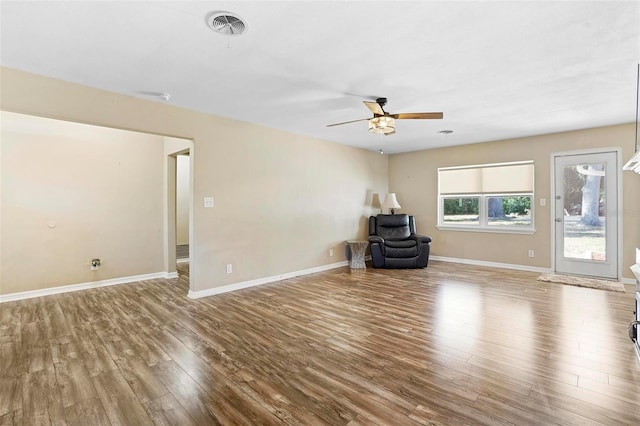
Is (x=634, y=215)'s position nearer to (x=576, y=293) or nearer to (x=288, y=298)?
(x=576, y=293)

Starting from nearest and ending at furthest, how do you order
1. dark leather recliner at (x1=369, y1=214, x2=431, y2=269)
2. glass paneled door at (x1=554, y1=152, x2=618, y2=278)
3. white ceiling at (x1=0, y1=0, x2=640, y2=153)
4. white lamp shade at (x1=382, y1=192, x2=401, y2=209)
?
1. white ceiling at (x1=0, y1=0, x2=640, y2=153)
2. glass paneled door at (x1=554, y1=152, x2=618, y2=278)
3. dark leather recliner at (x1=369, y1=214, x2=431, y2=269)
4. white lamp shade at (x1=382, y1=192, x2=401, y2=209)

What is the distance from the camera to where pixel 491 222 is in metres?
6.27

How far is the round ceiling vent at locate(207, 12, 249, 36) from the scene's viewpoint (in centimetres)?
208

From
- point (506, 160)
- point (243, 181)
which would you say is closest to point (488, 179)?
point (506, 160)

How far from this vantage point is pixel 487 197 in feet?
20.8

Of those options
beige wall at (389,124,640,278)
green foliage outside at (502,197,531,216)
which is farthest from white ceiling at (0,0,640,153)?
green foliage outside at (502,197,531,216)

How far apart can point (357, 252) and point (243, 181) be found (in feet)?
8.86

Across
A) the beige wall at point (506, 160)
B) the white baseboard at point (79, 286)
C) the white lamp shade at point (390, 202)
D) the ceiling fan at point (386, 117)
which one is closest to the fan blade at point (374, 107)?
the ceiling fan at point (386, 117)

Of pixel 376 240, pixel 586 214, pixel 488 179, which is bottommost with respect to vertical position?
pixel 376 240

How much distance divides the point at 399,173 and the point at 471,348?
17.7ft

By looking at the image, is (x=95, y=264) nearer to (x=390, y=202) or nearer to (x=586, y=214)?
(x=390, y=202)

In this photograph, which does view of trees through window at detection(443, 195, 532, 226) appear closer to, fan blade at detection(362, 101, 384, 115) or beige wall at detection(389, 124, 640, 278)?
beige wall at detection(389, 124, 640, 278)

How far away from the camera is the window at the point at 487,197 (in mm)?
5844

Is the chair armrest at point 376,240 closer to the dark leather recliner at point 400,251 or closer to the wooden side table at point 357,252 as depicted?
the dark leather recliner at point 400,251
